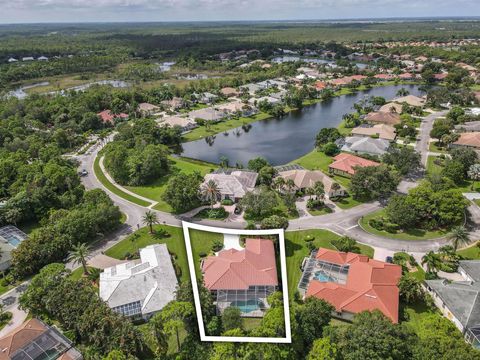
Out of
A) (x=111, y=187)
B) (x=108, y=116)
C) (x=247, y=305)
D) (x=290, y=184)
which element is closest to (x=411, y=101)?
(x=290, y=184)

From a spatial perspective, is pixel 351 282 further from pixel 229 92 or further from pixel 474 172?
pixel 229 92

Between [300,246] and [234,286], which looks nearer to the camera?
[234,286]

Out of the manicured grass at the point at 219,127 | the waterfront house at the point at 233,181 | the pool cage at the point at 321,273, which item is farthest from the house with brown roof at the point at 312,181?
the manicured grass at the point at 219,127

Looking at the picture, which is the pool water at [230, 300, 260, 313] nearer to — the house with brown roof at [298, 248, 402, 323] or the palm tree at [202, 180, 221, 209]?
the house with brown roof at [298, 248, 402, 323]

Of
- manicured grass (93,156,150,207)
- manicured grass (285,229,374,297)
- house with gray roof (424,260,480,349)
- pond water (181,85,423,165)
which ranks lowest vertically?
pond water (181,85,423,165)

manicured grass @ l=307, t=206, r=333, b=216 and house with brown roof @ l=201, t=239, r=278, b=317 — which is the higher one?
house with brown roof @ l=201, t=239, r=278, b=317

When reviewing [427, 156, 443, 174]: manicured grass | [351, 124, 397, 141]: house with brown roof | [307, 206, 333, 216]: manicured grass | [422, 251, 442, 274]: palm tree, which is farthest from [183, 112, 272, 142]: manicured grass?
[422, 251, 442, 274]: palm tree
